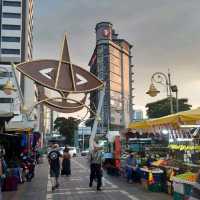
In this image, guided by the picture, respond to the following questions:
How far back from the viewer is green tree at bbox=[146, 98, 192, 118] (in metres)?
85.3

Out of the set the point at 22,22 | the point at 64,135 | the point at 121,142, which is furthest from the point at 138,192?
the point at 64,135

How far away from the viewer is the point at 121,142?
26.0 m

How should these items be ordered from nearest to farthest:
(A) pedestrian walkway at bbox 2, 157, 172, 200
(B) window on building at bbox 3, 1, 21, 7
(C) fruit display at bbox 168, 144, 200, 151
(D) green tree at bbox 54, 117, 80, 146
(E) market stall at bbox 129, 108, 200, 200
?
(E) market stall at bbox 129, 108, 200, 200 < (A) pedestrian walkway at bbox 2, 157, 172, 200 < (C) fruit display at bbox 168, 144, 200, 151 < (B) window on building at bbox 3, 1, 21, 7 < (D) green tree at bbox 54, 117, 80, 146

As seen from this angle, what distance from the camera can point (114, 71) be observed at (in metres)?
144

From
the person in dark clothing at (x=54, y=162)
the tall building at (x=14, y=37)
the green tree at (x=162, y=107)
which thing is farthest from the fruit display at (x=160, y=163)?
the tall building at (x=14, y=37)

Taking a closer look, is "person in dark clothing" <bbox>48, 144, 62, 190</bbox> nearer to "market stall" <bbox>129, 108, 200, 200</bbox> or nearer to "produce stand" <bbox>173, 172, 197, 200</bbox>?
"market stall" <bbox>129, 108, 200, 200</bbox>

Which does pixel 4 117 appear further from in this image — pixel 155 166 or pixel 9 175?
pixel 155 166

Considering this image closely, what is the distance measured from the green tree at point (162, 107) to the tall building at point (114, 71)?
38.3m

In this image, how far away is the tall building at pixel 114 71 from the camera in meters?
135

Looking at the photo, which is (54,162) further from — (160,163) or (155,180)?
(160,163)

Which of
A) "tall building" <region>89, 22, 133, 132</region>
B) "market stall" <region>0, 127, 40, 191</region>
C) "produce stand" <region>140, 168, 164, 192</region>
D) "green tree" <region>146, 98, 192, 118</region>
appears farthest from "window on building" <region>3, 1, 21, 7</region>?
"produce stand" <region>140, 168, 164, 192</region>

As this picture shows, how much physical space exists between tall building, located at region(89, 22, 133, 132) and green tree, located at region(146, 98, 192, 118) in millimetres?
38279

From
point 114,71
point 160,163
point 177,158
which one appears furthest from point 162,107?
point 160,163

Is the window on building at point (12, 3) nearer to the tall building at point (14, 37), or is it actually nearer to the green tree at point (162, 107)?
the tall building at point (14, 37)
